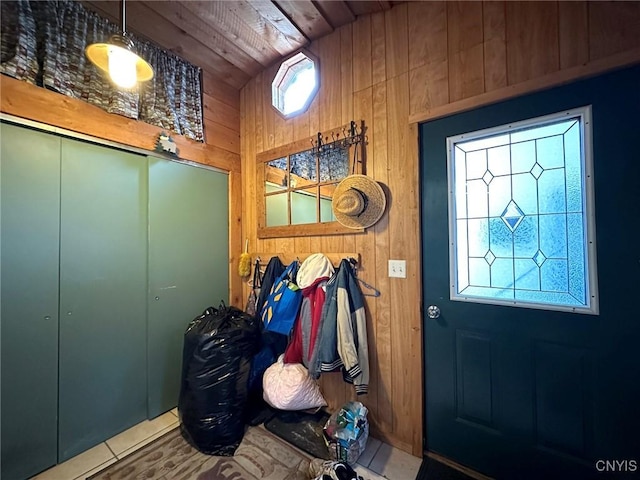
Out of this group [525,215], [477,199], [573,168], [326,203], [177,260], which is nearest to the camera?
[573,168]

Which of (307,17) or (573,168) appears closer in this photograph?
(573,168)

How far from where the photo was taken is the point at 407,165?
1.57 metres

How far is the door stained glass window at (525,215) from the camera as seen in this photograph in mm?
1151

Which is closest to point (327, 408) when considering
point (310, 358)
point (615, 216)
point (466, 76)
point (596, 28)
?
point (310, 358)

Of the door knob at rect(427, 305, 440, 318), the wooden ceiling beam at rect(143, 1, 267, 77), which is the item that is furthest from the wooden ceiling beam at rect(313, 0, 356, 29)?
the door knob at rect(427, 305, 440, 318)

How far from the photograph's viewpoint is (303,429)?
5.54 ft

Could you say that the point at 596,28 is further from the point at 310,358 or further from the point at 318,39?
the point at 310,358

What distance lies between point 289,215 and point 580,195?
5.73 feet

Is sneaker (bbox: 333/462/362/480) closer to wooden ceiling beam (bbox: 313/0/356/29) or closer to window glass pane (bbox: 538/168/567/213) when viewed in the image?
window glass pane (bbox: 538/168/567/213)

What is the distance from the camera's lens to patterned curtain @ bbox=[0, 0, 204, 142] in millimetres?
1377

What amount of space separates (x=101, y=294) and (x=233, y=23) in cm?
208

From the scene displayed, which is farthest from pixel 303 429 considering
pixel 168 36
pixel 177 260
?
pixel 168 36

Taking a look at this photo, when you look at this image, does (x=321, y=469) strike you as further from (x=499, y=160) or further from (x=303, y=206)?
(x=499, y=160)

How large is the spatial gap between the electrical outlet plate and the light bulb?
1716mm
